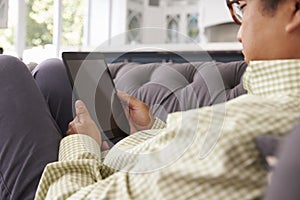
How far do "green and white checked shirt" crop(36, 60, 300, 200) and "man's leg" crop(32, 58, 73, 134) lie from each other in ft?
2.28

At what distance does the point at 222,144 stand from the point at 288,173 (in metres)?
0.23

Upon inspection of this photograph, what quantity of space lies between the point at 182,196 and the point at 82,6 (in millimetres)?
5643

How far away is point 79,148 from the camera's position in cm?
107

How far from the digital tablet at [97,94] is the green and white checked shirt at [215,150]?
0.36 metres

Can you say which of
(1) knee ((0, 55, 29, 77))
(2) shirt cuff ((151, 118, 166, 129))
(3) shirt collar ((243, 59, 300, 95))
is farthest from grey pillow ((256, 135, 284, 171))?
(1) knee ((0, 55, 29, 77))

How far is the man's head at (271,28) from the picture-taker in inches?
30.5

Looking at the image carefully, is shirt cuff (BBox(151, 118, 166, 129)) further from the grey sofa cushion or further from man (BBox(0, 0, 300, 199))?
the grey sofa cushion

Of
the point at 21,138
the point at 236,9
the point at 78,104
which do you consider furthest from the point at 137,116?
the point at 236,9

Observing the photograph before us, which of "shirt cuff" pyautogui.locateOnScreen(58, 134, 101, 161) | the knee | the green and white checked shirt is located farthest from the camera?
the knee

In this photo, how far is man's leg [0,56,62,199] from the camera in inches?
47.2

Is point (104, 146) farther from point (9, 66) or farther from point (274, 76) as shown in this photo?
point (274, 76)

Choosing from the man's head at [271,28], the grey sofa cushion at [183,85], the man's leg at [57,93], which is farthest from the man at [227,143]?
the grey sofa cushion at [183,85]

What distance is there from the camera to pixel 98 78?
1349 millimetres

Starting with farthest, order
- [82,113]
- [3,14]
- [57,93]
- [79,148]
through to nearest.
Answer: [3,14] < [57,93] < [82,113] < [79,148]
